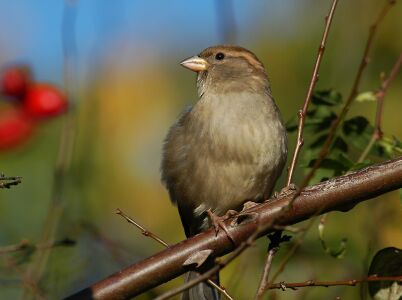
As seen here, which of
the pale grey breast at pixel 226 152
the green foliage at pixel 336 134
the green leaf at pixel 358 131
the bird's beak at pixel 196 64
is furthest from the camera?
the bird's beak at pixel 196 64

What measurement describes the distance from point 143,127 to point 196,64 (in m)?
2.24

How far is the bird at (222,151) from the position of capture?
3891mm

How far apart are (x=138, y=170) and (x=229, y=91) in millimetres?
2211

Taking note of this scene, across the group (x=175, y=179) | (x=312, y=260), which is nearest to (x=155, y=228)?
(x=175, y=179)

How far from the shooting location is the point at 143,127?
22.0ft

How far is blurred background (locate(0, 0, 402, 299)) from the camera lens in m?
4.12

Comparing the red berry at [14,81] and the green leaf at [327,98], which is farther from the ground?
the red berry at [14,81]

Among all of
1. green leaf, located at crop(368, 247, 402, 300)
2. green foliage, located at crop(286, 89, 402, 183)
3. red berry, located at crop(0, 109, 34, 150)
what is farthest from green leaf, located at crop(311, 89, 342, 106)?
red berry, located at crop(0, 109, 34, 150)

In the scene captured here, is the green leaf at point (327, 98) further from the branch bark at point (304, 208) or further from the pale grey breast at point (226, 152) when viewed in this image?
the branch bark at point (304, 208)

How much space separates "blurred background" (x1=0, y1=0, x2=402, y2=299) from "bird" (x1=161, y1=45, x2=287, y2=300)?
27 cm

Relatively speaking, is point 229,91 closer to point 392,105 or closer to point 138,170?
point 392,105

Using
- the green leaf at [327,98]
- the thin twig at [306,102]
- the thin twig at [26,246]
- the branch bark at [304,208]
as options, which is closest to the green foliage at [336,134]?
the green leaf at [327,98]

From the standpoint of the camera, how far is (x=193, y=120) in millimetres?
4055

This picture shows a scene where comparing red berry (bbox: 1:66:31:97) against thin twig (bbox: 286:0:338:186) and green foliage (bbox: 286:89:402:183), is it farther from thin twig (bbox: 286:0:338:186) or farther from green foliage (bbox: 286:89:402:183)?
thin twig (bbox: 286:0:338:186)
